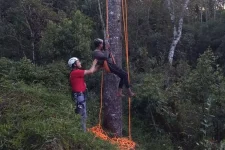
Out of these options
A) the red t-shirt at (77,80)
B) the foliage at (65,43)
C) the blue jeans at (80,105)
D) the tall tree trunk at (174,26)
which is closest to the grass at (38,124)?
the blue jeans at (80,105)

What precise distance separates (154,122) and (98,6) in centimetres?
1042

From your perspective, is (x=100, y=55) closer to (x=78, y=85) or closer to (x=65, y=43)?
(x=78, y=85)

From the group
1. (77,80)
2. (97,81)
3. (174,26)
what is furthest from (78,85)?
(174,26)

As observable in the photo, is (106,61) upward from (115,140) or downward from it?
upward

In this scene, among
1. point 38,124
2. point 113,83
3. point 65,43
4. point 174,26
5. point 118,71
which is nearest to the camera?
point 38,124

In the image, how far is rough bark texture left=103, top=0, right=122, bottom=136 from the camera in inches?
382

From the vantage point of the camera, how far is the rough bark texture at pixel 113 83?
9695 millimetres

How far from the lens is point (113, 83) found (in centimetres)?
982

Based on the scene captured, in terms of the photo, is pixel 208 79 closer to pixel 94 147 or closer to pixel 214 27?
pixel 94 147

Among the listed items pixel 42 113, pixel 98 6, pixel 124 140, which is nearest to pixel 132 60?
pixel 98 6

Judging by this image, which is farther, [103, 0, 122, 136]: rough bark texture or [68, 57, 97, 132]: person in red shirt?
[103, 0, 122, 136]: rough bark texture

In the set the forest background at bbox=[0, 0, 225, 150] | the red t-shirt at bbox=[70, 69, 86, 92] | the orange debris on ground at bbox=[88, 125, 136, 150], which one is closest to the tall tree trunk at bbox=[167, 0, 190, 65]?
the forest background at bbox=[0, 0, 225, 150]

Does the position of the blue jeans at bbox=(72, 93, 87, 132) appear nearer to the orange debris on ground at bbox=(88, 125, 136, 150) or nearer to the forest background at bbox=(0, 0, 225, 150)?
the forest background at bbox=(0, 0, 225, 150)

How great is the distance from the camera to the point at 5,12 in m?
20.0
